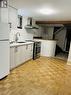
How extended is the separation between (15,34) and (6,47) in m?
1.84

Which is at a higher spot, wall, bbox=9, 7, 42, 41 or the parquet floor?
wall, bbox=9, 7, 42, 41

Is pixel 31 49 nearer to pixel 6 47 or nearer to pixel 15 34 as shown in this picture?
pixel 15 34

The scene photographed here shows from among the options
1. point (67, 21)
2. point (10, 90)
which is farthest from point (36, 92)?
point (67, 21)

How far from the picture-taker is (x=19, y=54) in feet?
13.2

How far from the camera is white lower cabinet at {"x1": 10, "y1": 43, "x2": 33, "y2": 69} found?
3588mm

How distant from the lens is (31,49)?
16.9 feet

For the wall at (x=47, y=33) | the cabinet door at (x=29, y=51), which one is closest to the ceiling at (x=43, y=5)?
the cabinet door at (x=29, y=51)

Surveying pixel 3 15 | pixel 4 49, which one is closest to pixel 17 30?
pixel 3 15

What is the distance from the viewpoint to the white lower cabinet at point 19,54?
3588mm

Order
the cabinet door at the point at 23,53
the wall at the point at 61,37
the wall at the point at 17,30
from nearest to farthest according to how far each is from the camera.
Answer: the wall at the point at 17,30 < the cabinet door at the point at 23,53 < the wall at the point at 61,37

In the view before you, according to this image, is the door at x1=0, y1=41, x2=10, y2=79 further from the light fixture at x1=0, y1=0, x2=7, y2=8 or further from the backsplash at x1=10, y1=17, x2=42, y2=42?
the backsplash at x1=10, y1=17, x2=42, y2=42

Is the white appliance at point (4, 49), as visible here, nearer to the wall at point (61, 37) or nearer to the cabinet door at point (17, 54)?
the cabinet door at point (17, 54)

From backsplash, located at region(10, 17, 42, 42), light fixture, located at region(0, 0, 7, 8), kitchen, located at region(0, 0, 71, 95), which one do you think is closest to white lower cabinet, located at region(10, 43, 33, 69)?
kitchen, located at region(0, 0, 71, 95)

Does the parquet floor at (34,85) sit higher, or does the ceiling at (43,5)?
the ceiling at (43,5)
